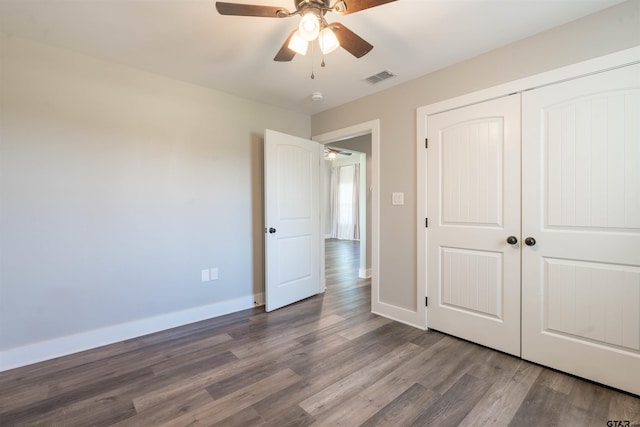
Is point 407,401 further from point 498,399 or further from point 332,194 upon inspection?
point 332,194

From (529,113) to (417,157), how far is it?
0.91 m

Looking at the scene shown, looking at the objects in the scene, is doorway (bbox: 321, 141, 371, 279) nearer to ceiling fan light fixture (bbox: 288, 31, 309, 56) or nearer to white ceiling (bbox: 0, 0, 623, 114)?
white ceiling (bbox: 0, 0, 623, 114)

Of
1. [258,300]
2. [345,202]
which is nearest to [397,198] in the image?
[258,300]

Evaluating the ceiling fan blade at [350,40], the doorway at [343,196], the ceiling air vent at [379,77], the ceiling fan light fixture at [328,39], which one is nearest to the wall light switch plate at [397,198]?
the ceiling air vent at [379,77]

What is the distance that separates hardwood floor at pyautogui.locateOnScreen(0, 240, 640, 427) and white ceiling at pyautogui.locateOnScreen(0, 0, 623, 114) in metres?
2.45

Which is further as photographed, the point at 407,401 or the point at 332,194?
the point at 332,194

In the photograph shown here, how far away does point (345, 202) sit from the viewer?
9.33 m

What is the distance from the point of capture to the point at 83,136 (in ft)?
7.73

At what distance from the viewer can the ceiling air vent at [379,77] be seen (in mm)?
2660

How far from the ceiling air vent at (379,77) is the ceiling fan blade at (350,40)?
0.97 m

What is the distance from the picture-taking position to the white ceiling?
1.80m

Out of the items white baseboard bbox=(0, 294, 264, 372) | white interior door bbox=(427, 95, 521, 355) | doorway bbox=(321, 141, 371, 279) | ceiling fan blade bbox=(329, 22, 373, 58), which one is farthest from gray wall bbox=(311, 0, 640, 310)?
Result: doorway bbox=(321, 141, 371, 279)

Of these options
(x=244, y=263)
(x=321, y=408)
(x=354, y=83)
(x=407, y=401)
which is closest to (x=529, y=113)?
(x=354, y=83)

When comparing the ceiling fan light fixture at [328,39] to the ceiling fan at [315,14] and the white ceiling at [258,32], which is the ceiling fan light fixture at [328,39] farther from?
the white ceiling at [258,32]
